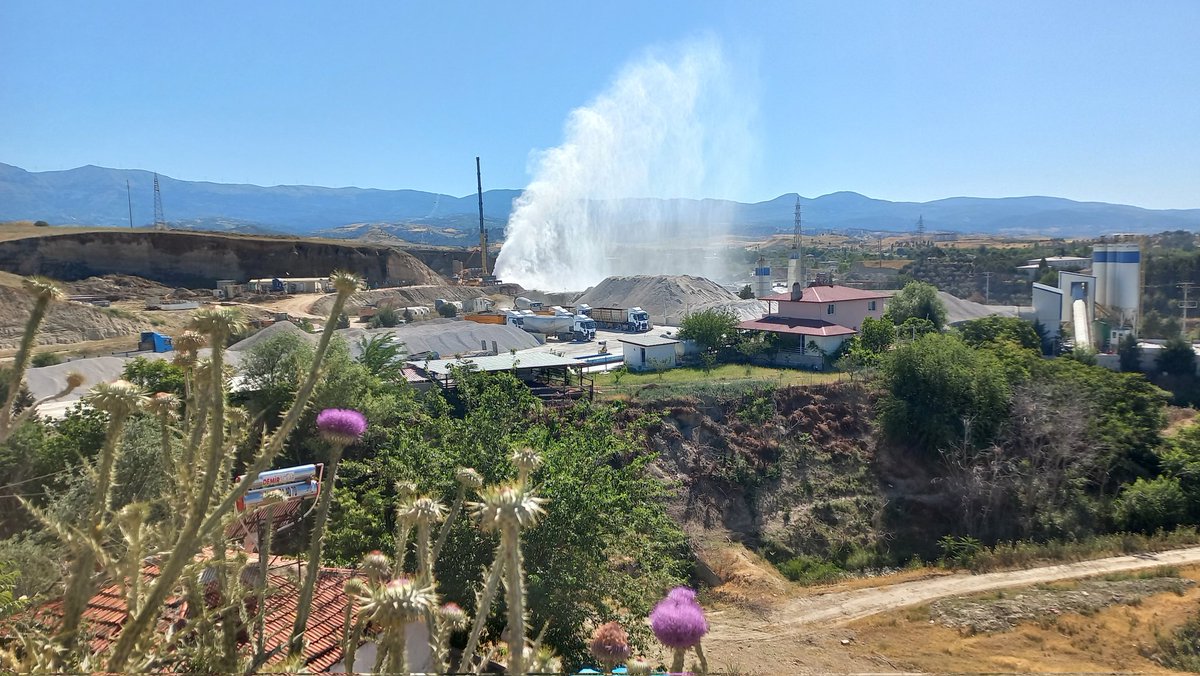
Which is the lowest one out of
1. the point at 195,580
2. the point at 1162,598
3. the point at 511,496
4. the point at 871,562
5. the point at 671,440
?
the point at 871,562

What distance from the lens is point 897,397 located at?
84.6 ft

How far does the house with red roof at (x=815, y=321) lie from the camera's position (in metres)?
33.7

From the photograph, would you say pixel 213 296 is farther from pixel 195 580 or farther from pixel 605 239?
pixel 195 580

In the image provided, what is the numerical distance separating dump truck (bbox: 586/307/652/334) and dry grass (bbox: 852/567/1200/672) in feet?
103

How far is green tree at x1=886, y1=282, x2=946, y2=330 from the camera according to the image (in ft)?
128

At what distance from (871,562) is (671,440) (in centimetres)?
741

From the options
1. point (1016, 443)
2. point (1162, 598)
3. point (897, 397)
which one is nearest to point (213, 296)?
point (897, 397)

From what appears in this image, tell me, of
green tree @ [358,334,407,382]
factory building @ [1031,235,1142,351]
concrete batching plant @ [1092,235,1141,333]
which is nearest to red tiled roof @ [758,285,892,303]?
factory building @ [1031,235,1142,351]

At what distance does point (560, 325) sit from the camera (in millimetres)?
44844

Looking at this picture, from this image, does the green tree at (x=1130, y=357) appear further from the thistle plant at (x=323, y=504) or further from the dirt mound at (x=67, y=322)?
the dirt mound at (x=67, y=322)

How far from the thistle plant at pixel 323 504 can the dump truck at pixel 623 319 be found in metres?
43.0

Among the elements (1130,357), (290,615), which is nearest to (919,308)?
(1130,357)

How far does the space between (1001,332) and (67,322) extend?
54354 mm

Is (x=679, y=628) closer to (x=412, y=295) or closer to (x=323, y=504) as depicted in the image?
(x=323, y=504)
